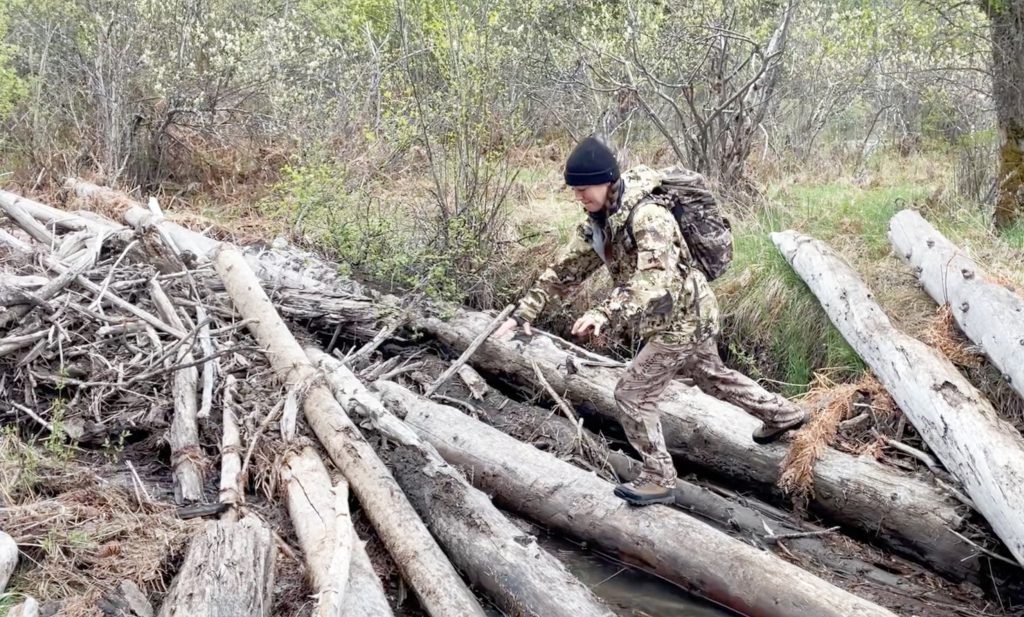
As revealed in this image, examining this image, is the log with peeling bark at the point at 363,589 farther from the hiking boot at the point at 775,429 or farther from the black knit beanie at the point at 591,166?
the hiking boot at the point at 775,429

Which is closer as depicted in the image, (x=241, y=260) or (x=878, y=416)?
(x=878, y=416)

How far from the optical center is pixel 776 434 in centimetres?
552

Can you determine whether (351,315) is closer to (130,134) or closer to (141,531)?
(141,531)

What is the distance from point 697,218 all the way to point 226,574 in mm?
2810

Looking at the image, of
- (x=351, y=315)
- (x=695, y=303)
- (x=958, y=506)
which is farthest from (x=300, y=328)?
(x=958, y=506)

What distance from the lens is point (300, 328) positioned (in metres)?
7.41

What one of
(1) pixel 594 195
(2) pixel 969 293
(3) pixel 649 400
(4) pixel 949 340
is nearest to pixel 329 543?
(3) pixel 649 400

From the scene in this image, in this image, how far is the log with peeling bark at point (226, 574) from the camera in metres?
3.63

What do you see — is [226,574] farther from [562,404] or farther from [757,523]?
[757,523]

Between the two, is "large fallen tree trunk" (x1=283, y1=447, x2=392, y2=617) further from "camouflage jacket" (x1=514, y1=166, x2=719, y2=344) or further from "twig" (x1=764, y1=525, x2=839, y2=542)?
"twig" (x1=764, y1=525, x2=839, y2=542)

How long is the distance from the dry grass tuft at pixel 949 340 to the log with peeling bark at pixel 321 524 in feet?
12.7

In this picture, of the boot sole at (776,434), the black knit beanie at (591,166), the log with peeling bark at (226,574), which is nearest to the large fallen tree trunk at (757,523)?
the boot sole at (776,434)

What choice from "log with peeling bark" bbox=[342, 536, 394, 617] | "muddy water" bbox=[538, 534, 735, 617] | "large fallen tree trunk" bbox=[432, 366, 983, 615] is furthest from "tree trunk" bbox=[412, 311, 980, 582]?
"log with peeling bark" bbox=[342, 536, 394, 617]

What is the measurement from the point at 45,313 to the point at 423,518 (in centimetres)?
305
